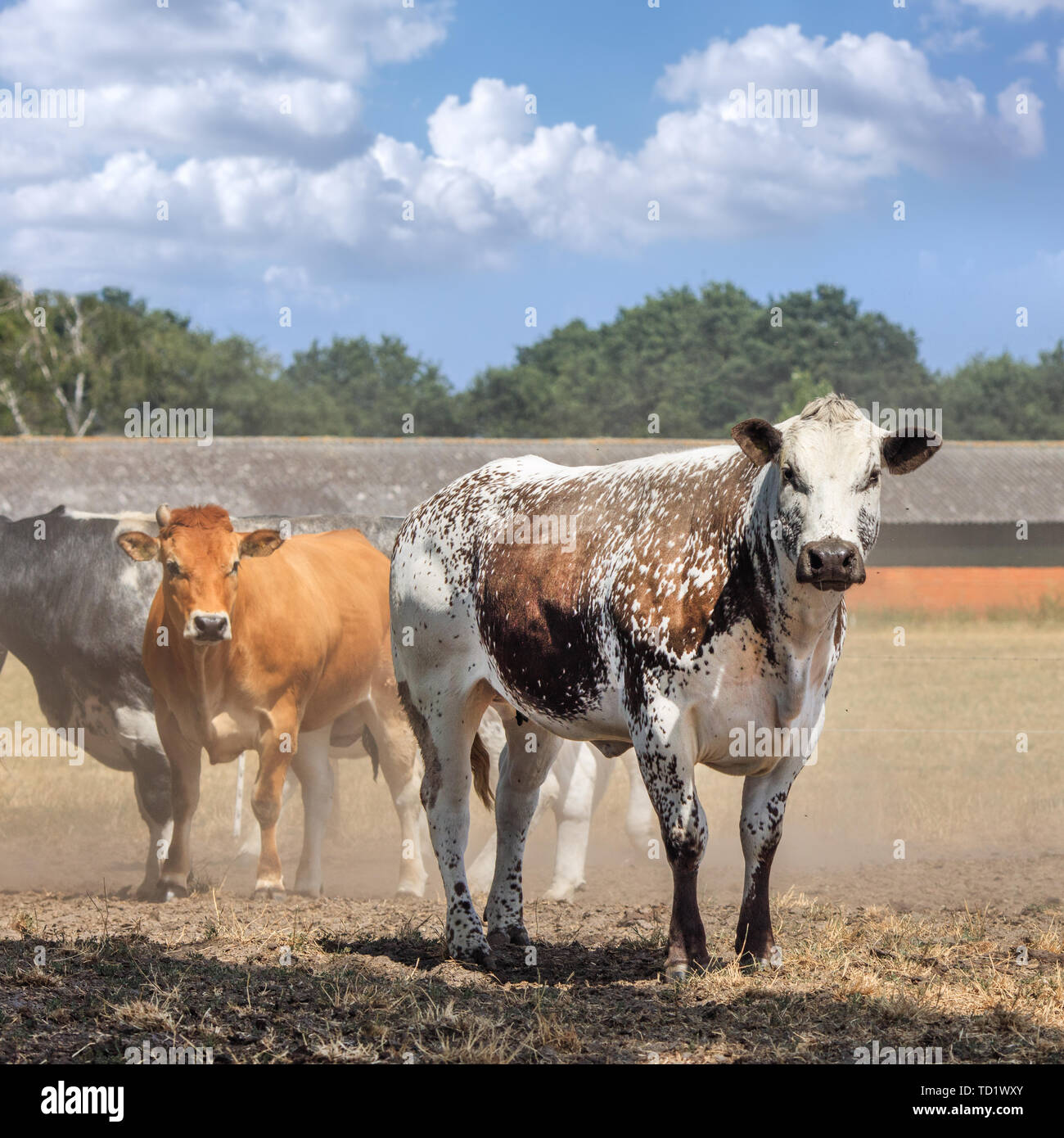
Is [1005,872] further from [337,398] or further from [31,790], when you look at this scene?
[337,398]

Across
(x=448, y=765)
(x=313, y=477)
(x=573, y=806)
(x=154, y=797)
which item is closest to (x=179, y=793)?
(x=154, y=797)

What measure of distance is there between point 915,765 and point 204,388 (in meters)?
51.5

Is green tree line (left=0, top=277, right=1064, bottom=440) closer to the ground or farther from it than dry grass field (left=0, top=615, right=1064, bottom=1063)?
farther from it

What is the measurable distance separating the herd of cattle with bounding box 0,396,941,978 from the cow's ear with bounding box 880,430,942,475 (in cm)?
1

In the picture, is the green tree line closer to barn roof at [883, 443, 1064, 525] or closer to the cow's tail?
barn roof at [883, 443, 1064, 525]

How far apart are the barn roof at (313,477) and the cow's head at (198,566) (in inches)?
→ 680

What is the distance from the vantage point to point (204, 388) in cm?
6066

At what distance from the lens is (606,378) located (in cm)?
6531

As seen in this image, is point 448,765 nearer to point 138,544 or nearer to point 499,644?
point 499,644

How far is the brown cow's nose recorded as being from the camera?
787 cm

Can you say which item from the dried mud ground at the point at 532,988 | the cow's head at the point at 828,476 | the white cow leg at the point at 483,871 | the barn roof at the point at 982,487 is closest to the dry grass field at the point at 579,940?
the dried mud ground at the point at 532,988

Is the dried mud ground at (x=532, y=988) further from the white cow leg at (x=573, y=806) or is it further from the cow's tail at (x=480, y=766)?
the white cow leg at (x=573, y=806)

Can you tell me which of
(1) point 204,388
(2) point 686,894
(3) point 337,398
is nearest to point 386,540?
(2) point 686,894

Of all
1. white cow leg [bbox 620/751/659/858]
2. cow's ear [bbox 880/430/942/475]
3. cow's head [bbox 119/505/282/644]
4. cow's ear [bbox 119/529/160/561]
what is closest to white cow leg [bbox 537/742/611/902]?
white cow leg [bbox 620/751/659/858]
